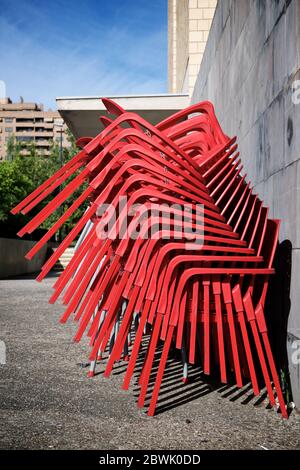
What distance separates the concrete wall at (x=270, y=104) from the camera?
325 cm

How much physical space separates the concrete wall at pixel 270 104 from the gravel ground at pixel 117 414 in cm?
47

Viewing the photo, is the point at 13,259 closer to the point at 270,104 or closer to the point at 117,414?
the point at 270,104

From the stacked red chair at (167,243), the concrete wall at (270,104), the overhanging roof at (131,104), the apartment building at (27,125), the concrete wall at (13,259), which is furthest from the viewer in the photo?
the apartment building at (27,125)

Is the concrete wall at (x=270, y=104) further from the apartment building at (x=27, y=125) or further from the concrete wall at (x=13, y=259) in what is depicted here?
the apartment building at (x=27, y=125)

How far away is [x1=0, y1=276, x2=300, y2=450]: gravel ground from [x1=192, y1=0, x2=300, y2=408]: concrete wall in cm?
47

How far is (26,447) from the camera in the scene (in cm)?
247

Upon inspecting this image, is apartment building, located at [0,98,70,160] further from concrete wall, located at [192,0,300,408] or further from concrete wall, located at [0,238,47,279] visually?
concrete wall, located at [192,0,300,408]

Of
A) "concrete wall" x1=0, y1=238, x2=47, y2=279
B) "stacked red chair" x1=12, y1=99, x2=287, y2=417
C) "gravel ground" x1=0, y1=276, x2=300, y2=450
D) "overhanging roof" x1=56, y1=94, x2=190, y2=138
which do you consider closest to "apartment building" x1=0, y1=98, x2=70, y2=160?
"concrete wall" x1=0, y1=238, x2=47, y2=279

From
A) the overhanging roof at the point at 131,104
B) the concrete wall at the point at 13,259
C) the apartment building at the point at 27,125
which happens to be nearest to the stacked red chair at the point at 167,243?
the overhanging roof at the point at 131,104

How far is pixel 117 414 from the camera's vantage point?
302cm

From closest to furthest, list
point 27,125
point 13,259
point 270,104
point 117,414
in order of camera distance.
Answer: point 117,414, point 270,104, point 13,259, point 27,125

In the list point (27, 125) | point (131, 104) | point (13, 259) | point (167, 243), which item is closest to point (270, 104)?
point (167, 243)

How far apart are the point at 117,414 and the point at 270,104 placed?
250cm

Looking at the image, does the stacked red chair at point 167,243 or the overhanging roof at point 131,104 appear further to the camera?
the overhanging roof at point 131,104
